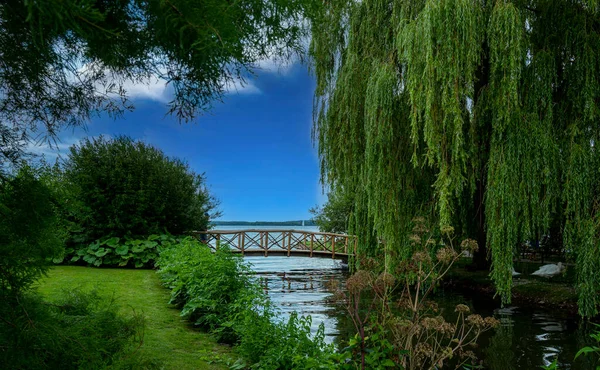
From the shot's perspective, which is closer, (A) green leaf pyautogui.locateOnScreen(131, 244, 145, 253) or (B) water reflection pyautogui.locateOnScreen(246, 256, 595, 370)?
(B) water reflection pyautogui.locateOnScreen(246, 256, 595, 370)

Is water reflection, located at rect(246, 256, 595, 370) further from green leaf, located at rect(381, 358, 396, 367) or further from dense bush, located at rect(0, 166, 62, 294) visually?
dense bush, located at rect(0, 166, 62, 294)

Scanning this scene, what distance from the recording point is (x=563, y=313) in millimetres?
10086

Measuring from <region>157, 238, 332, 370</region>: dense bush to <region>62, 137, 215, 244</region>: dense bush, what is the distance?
14.4 ft

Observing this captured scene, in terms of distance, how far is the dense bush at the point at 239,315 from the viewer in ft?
13.5

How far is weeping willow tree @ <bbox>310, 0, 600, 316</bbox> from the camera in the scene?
7.18 metres

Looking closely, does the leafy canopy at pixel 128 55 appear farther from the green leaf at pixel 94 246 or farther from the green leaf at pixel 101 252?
the green leaf at pixel 94 246

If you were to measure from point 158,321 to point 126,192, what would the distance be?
7.66m

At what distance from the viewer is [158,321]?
591 centimetres

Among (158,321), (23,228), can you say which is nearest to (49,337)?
(23,228)

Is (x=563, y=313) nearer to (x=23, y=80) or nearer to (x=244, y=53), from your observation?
(x=244, y=53)

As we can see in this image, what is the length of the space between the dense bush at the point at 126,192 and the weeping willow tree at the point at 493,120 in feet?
22.5

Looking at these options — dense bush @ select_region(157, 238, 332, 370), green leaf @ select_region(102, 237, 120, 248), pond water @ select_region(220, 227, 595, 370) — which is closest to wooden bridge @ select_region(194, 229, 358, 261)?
pond water @ select_region(220, 227, 595, 370)

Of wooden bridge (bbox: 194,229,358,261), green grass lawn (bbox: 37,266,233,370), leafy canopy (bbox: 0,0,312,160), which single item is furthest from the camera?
wooden bridge (bbox: 194,229,358,261)

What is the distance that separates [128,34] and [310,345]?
3294 mm
